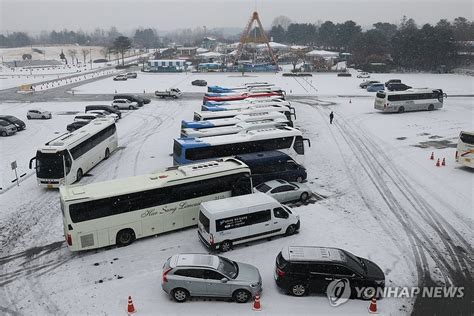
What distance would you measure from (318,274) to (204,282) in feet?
11.3

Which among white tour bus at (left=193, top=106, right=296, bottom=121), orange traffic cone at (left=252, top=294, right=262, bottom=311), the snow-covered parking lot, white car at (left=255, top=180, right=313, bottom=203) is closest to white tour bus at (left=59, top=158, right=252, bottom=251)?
the snow-covered parking lot

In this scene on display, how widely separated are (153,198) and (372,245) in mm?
8637

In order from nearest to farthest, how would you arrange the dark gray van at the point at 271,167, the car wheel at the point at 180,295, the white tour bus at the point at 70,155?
the car wheel at the point at 180,295 → the dark gray van at the point at 271,167 → the white tour bus at the point at 70,155

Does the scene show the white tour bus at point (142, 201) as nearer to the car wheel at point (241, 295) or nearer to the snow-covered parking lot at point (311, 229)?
the snow-covered parking lot at point (311, 229)

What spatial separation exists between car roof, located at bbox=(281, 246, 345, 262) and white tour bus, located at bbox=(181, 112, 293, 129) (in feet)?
47.5

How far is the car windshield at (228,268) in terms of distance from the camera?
Result: 38.6 ft

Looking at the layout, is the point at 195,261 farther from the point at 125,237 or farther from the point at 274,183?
the point at 274,183

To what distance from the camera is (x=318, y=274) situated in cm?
1179

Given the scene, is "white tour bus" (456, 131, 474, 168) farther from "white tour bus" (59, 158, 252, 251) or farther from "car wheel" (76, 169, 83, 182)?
"car wheel" (76, 169, 83, 182)

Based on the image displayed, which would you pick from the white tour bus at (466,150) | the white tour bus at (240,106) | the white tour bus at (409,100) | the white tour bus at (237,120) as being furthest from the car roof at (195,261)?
the white tour bus at (409,100)

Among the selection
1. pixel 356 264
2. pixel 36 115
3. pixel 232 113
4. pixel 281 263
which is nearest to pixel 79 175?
pixel 232 113

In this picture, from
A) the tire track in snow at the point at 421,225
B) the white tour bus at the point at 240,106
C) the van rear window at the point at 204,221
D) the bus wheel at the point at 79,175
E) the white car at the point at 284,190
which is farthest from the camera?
the white tour bus at the point at 240,106

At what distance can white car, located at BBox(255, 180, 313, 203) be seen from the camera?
18.5m

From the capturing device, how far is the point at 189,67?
90500 mm
